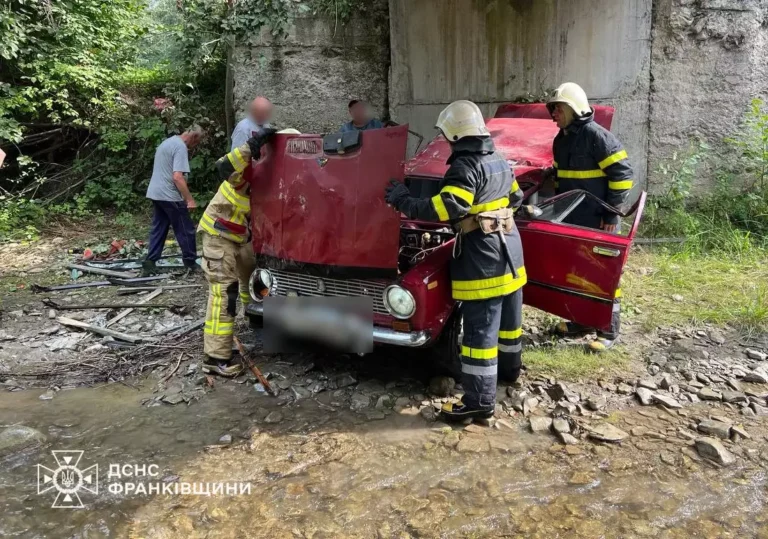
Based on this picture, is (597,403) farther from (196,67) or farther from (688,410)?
(196,67)

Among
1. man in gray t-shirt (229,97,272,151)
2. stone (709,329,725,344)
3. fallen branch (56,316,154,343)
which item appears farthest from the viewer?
man in gray t-shirt (229,97,272,151)

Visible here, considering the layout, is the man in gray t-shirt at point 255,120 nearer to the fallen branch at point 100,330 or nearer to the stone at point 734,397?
the fallen branch at point 100,330

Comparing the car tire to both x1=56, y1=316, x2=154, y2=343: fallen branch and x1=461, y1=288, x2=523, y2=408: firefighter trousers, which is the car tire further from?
x1=56, y1=316, x2=154, y2=343: fallen branch

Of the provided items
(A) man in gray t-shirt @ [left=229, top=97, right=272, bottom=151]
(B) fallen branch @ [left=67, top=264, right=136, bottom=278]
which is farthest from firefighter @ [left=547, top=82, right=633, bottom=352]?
(B) fallen branch @ [left=67, top=264, right=136, bottom=278]

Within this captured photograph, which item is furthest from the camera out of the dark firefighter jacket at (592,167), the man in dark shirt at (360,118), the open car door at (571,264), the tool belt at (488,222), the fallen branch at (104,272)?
the fallen branch at (104,272)

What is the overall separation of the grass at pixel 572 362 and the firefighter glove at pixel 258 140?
2.33 m

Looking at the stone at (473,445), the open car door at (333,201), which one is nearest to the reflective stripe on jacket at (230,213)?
the open car door at (333,201)

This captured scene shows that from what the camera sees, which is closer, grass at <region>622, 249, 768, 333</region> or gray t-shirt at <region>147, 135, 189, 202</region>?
grass at <region>622, 249, 768, 333</region>

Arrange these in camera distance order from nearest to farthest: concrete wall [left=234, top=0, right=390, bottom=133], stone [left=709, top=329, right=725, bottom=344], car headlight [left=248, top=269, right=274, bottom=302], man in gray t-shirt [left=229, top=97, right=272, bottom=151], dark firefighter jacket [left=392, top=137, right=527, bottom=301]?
dark firefighter jacket [left=392, top=137, right=527, bottom=301]
car headlight [left=248, top=269, right=274, bottom=302]
stone [left=709, top=329, right=725, bottom=344]
man in gray t-shirt [left=229, top=97, right=272, bottom=151]
concrete wall [left=234, top=0, right=390, bottom=133]

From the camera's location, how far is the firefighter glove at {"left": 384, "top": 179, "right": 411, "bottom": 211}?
Result: 318 cm

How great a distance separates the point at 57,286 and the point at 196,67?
147 inches

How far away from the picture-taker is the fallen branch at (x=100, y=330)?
183 inches

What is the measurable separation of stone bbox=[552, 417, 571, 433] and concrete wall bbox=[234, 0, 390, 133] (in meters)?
5.46

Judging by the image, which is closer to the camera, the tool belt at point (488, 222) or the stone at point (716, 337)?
the tool belt at point (488, 222)
